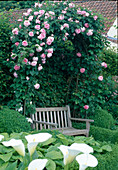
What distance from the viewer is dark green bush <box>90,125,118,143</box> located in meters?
4.25

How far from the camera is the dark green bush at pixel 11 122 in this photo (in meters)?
3.24

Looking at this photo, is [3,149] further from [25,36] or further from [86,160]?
[25,36]

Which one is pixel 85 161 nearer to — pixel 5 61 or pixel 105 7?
pixel 5 61

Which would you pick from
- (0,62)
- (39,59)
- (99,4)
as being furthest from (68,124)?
(99,4)

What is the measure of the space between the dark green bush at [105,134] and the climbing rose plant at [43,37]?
668 millimetres

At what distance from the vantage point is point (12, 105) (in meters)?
4.14

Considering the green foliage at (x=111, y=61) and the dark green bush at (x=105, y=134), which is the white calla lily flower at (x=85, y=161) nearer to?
the dark green bush at (x=105, y=134)

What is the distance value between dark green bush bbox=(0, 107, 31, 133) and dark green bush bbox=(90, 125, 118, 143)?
67.8 inches

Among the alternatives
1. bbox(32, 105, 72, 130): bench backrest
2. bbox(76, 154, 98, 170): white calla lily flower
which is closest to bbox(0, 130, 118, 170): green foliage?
bbox(76, 154, 98, 170): white calla lily flower

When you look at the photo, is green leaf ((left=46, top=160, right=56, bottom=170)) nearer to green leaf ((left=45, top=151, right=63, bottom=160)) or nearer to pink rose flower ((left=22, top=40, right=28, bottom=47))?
green leaf ((left=45, top=151, right=63, bottom=160))

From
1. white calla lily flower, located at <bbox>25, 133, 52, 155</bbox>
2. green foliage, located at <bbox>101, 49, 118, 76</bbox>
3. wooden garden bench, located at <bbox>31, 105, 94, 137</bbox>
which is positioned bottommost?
wooden garden bench, located at <bbox>31, 105, 94, 137</bbox>

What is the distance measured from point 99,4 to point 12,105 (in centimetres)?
822

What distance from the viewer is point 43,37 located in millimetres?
4051

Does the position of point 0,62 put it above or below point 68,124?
above
